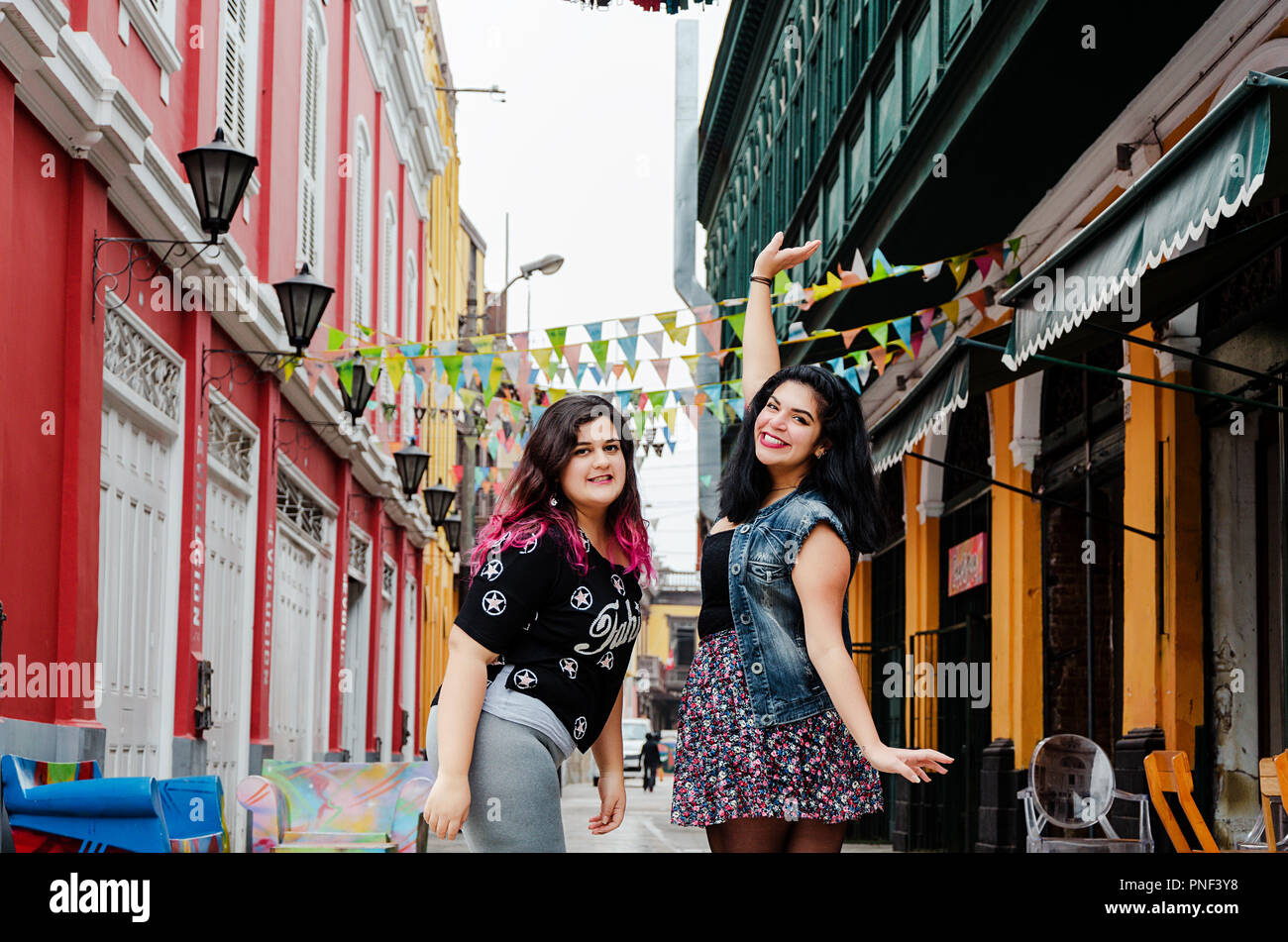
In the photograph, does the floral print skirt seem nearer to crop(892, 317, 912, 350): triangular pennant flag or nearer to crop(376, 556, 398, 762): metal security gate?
crop(892, 317, 912, 350): triangular pennant flag

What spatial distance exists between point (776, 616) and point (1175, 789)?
474 centimetres

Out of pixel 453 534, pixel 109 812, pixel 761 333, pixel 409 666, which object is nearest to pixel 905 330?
pixel 109 812

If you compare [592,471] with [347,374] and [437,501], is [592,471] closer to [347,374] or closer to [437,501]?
[347,374]

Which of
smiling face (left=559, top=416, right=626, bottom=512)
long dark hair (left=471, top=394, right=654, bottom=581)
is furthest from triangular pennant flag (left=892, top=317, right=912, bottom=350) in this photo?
smiling face (left=559, top=416, right=626, bottom=512)

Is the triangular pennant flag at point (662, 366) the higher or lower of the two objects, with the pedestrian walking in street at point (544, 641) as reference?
higher

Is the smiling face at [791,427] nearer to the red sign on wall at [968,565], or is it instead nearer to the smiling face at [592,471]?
the smiling face at [592,471]

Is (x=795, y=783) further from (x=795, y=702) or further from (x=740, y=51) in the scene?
(x=740, y=51)

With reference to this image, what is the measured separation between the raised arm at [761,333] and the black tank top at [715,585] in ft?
1.30

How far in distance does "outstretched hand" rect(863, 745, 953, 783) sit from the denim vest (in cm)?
23

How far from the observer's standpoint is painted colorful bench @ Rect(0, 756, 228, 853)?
5695 mm

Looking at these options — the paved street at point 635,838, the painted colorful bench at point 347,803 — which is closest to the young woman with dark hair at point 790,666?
the painted colorful bench at point 347,803

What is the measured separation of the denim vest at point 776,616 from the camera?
3273 mm

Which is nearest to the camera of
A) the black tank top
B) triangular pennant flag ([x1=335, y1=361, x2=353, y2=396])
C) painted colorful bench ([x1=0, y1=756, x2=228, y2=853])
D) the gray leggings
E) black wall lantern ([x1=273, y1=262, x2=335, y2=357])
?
the gray leggings
